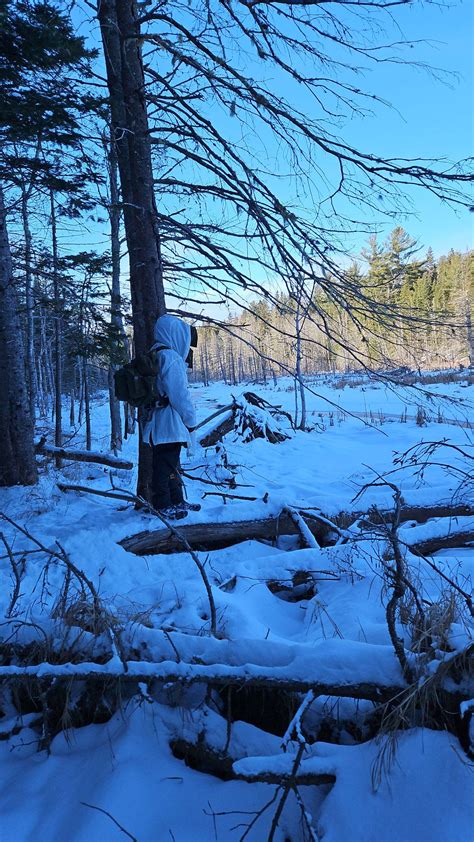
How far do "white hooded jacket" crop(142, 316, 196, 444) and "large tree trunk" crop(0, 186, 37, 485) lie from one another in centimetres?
240

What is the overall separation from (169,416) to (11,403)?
277 centimetres

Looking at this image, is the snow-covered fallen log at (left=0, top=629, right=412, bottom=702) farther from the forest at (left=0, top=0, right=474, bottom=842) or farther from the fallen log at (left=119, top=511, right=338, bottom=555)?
the fallen log at (left=119, top=511, right=338, bottom=555)

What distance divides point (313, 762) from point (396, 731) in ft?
1.00

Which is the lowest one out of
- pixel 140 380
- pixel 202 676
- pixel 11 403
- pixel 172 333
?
pixel 202 676

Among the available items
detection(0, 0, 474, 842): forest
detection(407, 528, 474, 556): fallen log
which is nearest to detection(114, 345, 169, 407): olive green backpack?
detection(0, 0, 474, 842): forest

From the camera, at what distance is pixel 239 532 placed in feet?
11.6

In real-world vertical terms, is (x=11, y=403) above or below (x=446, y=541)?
above

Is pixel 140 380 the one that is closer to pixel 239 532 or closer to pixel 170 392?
pixel 170 392

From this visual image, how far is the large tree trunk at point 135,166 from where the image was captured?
3697 millimetres

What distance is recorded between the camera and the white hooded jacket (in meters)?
3.90

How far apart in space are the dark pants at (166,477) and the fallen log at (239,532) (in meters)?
0.48

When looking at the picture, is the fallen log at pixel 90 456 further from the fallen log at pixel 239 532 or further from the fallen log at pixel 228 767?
the fallen log at pixel 228 767

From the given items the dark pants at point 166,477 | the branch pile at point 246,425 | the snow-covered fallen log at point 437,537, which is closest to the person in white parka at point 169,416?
the dark pants at point 166,477

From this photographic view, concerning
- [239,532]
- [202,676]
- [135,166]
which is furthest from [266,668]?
[135,166]
